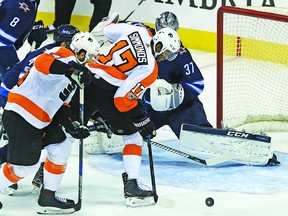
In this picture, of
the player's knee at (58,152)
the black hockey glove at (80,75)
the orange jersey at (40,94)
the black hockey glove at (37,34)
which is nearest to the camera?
the black hockey glove at (80,75)

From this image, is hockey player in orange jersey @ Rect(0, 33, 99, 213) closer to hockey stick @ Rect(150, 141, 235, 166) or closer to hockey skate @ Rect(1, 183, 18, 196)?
hockey skate @ Rect(1, 183, 18, 196)

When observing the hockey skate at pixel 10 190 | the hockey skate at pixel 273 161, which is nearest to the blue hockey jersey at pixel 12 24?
the hockey skate at pixel 10 190

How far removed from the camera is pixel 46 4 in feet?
29.6

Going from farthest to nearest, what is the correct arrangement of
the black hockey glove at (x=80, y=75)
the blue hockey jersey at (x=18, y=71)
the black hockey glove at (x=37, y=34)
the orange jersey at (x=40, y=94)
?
1. the black hockey glove at (x=37, y=34)
2. the blue hockey jersey at (x=18, y=71)
3. the orange jersey at (x=40, y=94)
4. the black hockey glove at (x=80, y=75)

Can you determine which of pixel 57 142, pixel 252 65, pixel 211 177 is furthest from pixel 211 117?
pixel 57 142

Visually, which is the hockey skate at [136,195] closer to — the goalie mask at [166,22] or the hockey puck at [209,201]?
the hockey puck at [209,201]

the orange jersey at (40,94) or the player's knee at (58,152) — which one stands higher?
the orange jersey at (40,94)

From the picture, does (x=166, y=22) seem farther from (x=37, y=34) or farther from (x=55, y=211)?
(x=55, y=211)

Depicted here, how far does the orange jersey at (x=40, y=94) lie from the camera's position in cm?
450

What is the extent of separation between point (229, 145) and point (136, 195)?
3.15ft

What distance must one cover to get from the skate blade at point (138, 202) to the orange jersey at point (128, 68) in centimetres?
43

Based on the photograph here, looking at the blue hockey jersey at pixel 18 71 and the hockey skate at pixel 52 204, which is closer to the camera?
the hockey skate at pixel 52 204

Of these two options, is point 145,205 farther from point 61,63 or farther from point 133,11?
point 133,11

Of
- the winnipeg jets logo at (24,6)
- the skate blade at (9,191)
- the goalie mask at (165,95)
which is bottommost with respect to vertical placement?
the skate blade at (9,191)
